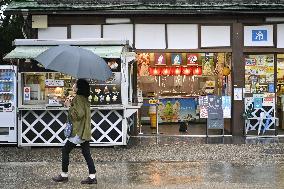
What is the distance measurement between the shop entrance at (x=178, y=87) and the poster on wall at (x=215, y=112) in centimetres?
123

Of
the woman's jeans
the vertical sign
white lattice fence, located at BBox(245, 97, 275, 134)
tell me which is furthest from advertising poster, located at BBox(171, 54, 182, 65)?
the woman's jeans

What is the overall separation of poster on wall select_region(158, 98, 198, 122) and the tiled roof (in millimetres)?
4868

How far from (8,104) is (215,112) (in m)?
6.51

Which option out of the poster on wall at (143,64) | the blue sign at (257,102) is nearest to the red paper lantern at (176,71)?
the poster on wall at (143,64)

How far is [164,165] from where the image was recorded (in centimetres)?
1286

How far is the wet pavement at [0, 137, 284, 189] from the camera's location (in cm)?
1082

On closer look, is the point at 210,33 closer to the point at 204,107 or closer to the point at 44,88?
the point at 204,107

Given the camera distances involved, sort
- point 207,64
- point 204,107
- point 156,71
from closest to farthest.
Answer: point 204,107, point 156,71, point 207,64

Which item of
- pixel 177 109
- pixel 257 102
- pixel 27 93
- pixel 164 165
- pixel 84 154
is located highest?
pixel 27 93

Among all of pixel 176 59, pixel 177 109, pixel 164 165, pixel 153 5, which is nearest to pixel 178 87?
pixel 177 109

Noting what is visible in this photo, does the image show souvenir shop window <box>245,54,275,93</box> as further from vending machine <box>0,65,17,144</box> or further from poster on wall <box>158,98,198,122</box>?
vending machine <box>0,65,17,144</box>

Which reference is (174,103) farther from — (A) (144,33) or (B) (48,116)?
(B) (48,116)

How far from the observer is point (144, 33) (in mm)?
18516

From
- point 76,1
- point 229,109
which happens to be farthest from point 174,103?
point 76,1
